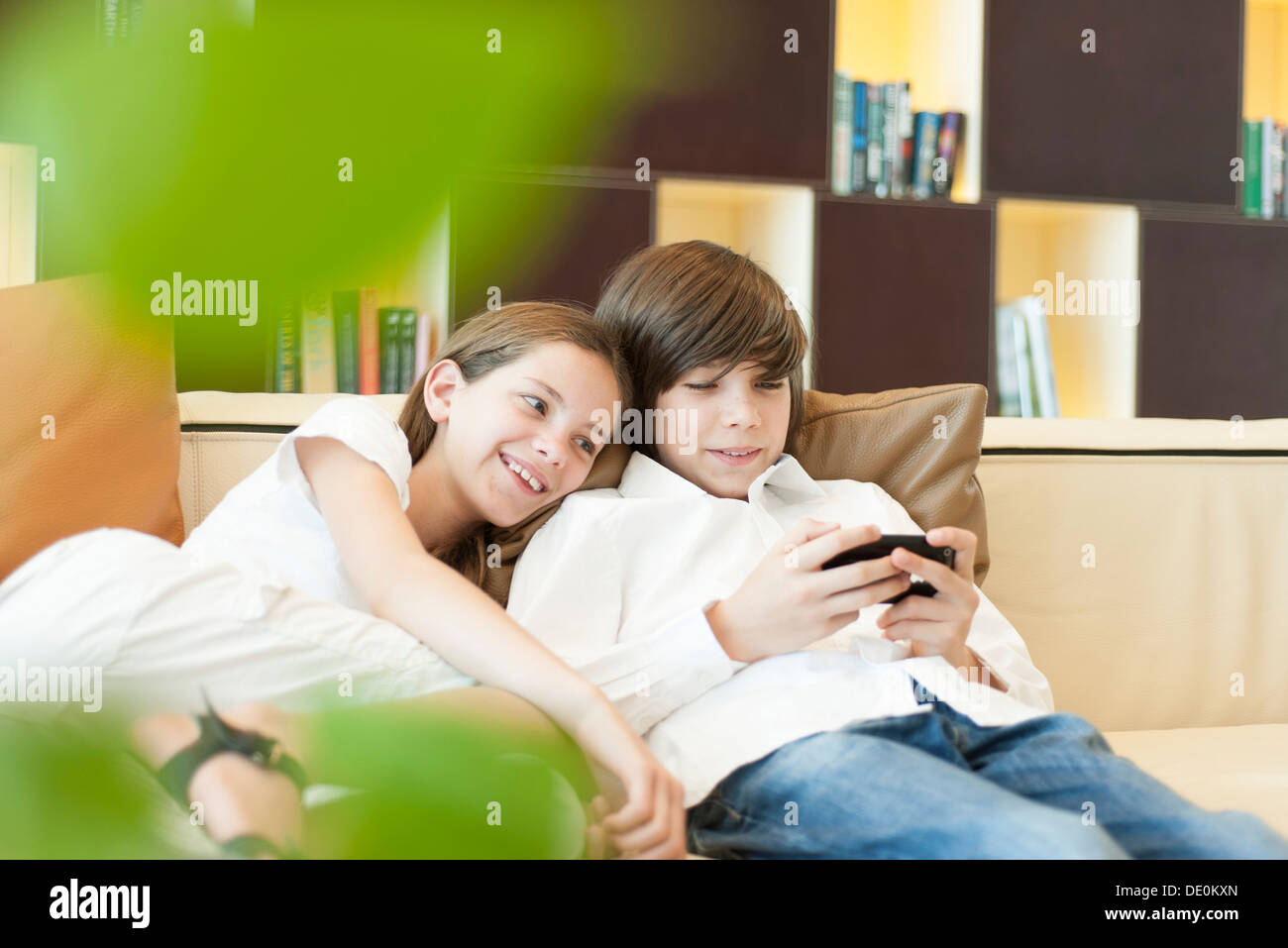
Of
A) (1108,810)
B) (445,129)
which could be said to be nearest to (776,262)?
(1108,810)

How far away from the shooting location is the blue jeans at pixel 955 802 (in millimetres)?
696

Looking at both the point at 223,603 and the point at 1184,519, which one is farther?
the point at 1184,519

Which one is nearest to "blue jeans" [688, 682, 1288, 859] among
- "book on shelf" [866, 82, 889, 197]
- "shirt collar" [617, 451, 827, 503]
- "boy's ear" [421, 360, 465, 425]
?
"shirt collar" [617, 451, 827, 503]

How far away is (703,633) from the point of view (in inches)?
37.1

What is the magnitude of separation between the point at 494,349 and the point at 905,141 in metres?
1.43

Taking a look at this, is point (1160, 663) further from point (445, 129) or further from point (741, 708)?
point (445, 129)

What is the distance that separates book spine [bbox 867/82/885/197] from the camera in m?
2.24

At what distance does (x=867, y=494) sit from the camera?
1.17 m

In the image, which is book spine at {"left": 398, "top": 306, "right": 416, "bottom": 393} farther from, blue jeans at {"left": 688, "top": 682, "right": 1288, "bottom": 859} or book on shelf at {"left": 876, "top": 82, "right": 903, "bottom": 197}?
blue jeans at {"left": 688, "top": 682, "right": 1288, "bottom": 859}

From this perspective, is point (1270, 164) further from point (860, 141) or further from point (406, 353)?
point (406, 353)

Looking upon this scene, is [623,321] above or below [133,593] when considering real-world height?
above

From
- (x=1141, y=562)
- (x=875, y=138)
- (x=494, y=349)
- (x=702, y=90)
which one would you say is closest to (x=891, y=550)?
(x=494, y=349)

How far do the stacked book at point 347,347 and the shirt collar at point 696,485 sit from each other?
36.7 inches

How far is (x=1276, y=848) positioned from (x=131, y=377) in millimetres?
1015
